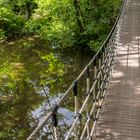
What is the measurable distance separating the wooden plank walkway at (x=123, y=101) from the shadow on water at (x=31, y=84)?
125 inches

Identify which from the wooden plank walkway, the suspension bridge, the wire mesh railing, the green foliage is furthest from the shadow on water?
the wire mesh railing

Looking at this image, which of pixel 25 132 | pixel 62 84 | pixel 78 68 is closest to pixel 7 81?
pixel 62 84

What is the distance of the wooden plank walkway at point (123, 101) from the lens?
560cm

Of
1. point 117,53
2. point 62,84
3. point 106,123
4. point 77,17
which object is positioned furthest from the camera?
point 77,17

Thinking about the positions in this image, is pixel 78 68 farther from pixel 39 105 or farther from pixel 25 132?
pixel 25 132

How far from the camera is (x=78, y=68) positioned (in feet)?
54.7

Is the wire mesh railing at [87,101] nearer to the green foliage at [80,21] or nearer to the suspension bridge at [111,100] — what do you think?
the suspension bridge at [111,100]

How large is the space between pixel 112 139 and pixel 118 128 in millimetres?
380

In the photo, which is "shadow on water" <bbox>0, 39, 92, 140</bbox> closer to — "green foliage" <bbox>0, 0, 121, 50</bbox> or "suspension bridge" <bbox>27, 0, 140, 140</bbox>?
"green foliage" <bbox>0, 0, 121, 50</bbox>

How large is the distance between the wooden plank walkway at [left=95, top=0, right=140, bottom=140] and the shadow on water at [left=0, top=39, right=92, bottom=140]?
3171 millimetres

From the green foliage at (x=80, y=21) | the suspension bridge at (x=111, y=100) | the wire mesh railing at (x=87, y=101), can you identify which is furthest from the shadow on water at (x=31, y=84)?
the wire mesh railing at (x=87, y=101)

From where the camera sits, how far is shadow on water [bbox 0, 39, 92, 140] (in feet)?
37.9

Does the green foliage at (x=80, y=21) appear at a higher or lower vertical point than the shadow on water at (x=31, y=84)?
higher

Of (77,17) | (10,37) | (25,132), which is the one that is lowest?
(25,132)
